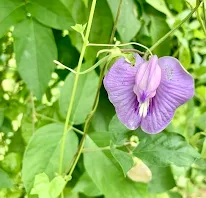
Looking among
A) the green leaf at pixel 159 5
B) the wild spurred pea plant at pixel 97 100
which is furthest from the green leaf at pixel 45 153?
the green leaf at pixel 159 5

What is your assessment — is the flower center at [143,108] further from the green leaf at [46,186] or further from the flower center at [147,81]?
the green leaf at [46,186]

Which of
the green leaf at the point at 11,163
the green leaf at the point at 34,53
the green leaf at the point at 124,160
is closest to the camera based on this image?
the green leaf at the point at 124,160

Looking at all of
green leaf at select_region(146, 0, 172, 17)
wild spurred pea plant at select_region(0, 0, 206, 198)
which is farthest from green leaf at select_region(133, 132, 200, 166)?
green leaf at select_region(146, 0, 172, 17)

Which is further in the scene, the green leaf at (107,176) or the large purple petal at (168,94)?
the green leaf at (107,176)

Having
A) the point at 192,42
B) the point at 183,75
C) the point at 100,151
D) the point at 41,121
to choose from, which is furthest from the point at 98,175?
the point at 192,42

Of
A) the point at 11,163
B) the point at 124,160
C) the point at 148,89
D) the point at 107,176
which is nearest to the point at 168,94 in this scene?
the point at 148,89

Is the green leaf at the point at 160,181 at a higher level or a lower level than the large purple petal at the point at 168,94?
lower
